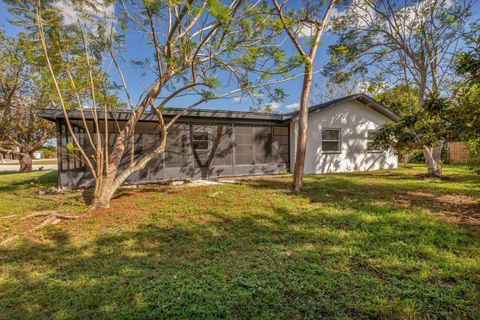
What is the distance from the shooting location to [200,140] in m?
9.37

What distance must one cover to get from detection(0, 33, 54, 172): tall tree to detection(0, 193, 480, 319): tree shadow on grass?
1246 cm

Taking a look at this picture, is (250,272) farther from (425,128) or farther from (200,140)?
(200,140)

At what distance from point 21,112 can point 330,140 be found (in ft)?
58.7

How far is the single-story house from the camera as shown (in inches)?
315

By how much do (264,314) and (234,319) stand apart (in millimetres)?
256

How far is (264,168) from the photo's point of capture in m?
10.4

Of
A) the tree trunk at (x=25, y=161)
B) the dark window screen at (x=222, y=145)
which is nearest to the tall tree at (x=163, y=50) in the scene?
the dark window screen at (x=222, y=145)

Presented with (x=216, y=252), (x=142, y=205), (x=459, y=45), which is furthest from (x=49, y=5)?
(x=459, y=45)

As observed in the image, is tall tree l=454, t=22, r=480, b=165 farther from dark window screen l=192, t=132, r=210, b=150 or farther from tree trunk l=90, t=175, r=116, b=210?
dark window screen l=192, t=132, r=210, b=150

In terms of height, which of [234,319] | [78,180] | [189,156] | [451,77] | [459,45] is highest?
[459,45]

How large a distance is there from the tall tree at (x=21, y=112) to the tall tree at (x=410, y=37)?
15019 millimetres

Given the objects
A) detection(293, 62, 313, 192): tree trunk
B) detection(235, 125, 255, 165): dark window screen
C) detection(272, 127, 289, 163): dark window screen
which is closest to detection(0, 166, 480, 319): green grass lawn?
detection(293, 62, 313, 192): tree trunk

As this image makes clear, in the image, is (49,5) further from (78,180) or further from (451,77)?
(451,77)

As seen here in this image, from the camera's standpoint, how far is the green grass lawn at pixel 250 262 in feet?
6.83
